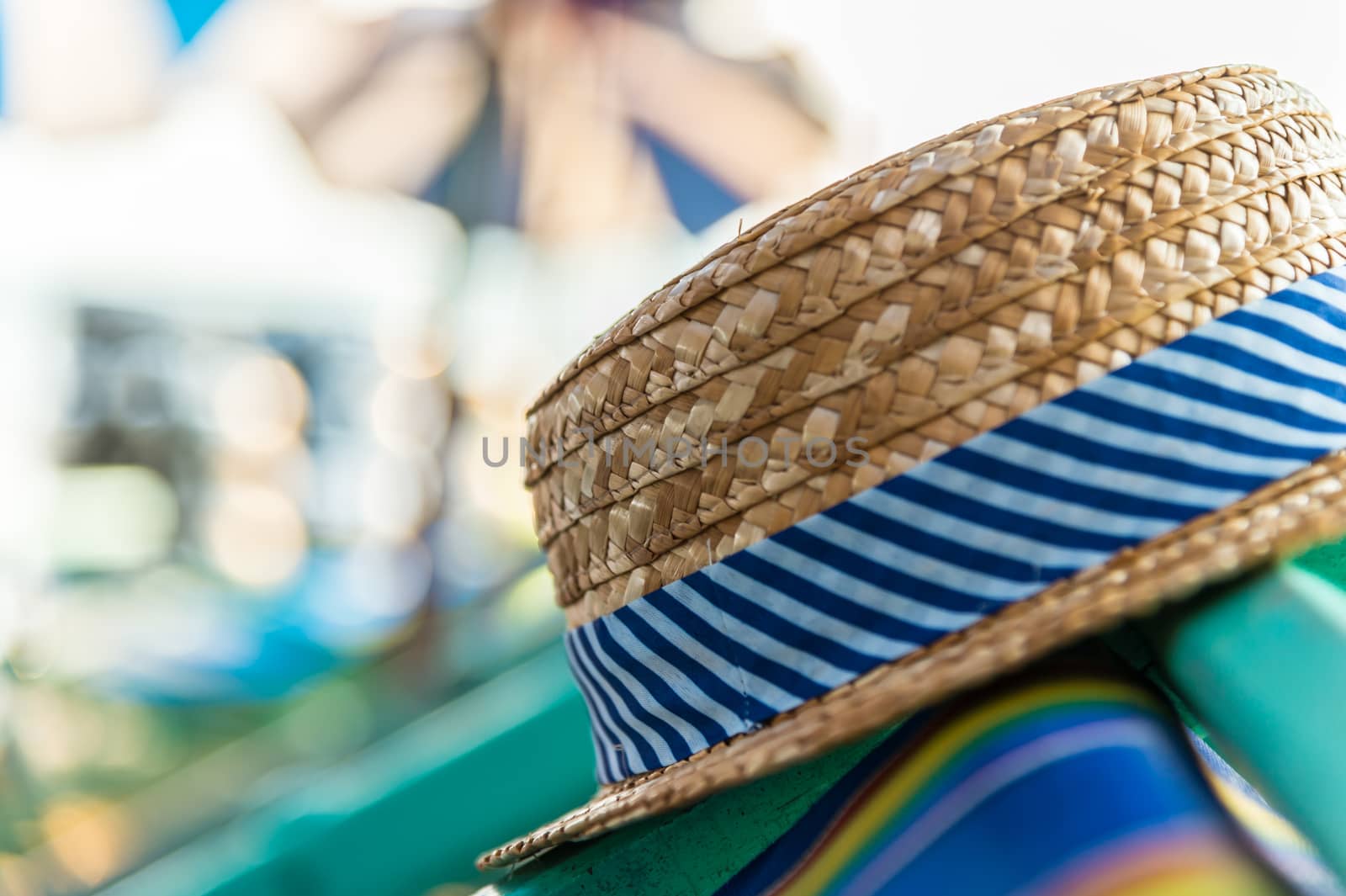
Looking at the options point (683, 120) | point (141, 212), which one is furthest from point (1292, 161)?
point (141, 212)

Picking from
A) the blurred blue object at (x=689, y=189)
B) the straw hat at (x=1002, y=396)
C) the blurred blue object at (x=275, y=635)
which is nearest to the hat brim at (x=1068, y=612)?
the straw hat at (x=1002, y=396)

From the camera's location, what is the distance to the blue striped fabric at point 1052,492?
313 millimetres

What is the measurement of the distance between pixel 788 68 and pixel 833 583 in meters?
1.90

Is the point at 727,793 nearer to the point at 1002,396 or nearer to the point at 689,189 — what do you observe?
the point at 1002,396

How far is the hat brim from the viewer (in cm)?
29

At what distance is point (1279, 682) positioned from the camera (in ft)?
0.94

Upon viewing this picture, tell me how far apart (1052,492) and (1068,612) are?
4 centimetres

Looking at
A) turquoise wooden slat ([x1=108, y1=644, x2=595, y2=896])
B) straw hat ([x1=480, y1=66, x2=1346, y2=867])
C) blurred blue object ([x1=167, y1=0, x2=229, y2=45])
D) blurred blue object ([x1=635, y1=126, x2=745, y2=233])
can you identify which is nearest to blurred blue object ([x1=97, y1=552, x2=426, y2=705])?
turquoise wooden slat ([x1=108, y1=644, x2=595, y2=896])

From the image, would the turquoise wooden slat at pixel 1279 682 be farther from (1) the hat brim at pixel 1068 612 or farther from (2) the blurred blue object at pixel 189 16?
(2) the blurred blue object at pixel 189 16

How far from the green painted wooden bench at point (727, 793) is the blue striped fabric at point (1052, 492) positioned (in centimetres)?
4

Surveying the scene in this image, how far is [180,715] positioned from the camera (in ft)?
5.54

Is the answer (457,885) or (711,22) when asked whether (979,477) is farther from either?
(711,22)

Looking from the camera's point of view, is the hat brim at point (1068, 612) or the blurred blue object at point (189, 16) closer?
the hat brim at point (1068, 612)

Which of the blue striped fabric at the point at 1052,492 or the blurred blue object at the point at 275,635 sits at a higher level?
the blurred blue object at the point at 275,635
